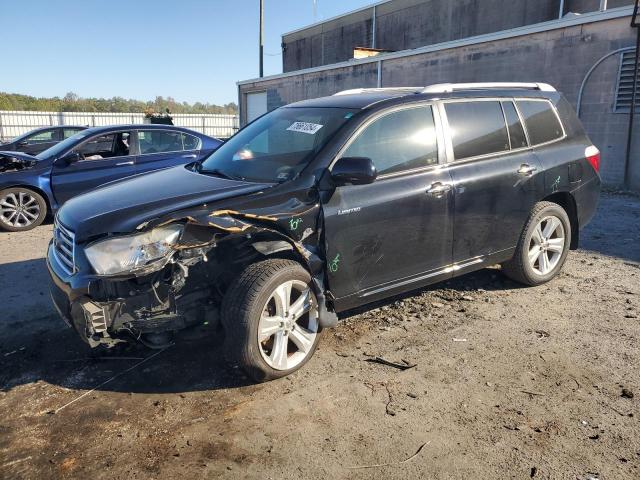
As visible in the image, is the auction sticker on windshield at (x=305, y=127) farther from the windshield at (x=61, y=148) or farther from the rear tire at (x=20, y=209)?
the rear tire at (x=20, y=209)

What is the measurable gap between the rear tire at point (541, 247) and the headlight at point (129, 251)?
3191mm

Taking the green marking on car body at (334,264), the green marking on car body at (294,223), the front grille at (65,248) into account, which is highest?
the green marking on car body at (294,223)

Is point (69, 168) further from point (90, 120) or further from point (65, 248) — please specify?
point (90, 120)

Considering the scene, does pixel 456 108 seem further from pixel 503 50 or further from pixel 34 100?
pixel 34 100

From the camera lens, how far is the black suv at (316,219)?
118 inches

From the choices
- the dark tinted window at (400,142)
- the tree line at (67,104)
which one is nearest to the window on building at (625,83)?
the dark tinted window at (400,142)

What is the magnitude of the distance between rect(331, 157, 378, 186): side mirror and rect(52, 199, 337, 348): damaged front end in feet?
1.10

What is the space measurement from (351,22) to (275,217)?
3015 cm

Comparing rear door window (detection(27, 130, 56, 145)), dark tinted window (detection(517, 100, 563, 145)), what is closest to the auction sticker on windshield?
dark tinted window (detection(517, 100, 563, 145))

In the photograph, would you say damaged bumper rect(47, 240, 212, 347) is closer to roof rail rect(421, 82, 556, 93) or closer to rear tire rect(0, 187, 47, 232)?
roof rail rect(421, 82, 556, 93)

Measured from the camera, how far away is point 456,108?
4.19 metres

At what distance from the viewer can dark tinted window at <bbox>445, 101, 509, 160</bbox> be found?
4141 mm

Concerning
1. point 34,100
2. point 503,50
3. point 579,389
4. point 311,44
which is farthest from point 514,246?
point 34,100

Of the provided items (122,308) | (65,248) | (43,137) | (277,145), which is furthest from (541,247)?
(43,137)
